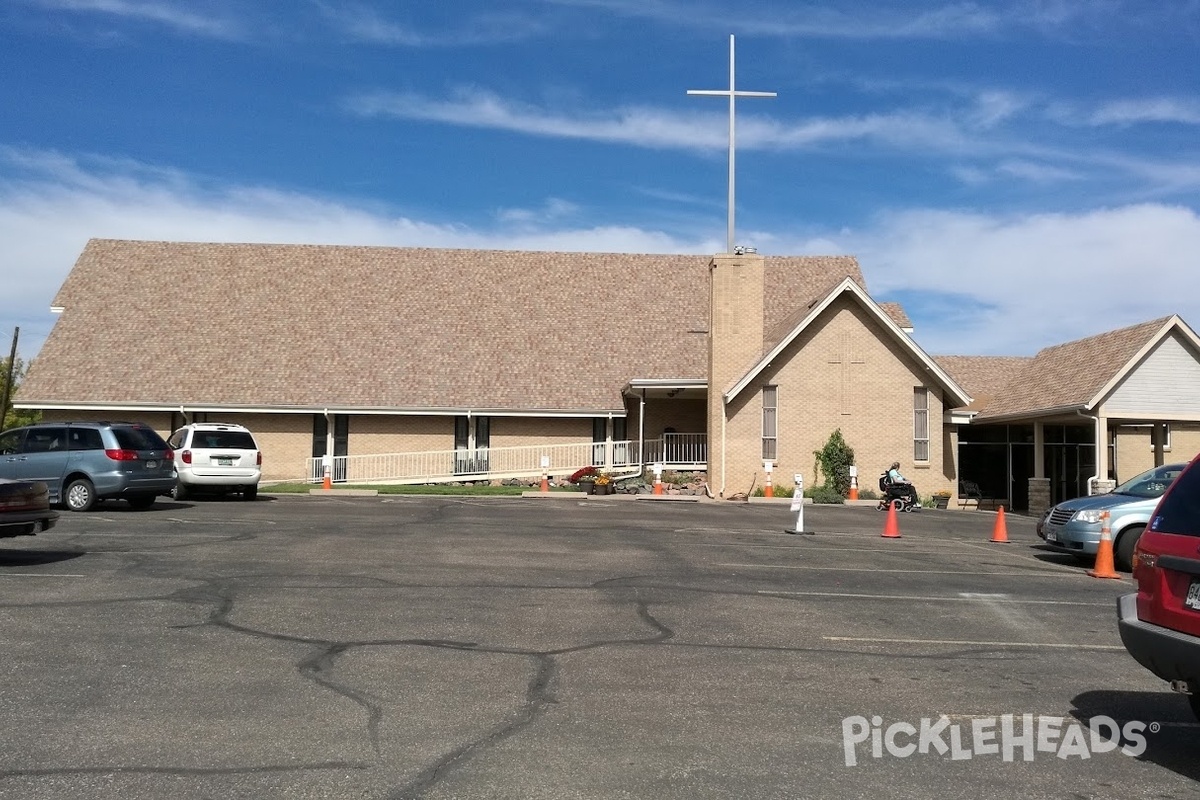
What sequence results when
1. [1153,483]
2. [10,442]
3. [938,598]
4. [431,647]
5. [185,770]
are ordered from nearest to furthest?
1. [185,770]
2. [431,647]
3. [938,598]
4. [1153,483]
5. [10,442]

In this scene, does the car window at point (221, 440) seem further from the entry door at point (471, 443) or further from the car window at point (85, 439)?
the entry door at point (471, 443)

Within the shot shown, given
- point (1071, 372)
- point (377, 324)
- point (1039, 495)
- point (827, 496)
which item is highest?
Result: point (377, 324)

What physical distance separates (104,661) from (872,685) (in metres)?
5.80

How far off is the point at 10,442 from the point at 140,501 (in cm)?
261

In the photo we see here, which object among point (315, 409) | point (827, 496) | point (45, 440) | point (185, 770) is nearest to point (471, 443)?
point (315, 409)

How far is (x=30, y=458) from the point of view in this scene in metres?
20.5

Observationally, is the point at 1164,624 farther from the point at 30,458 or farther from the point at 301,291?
the point at 301,291

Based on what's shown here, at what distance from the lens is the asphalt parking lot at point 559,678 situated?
598 centimetres

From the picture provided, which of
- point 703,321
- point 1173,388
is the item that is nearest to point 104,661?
point 1173,388

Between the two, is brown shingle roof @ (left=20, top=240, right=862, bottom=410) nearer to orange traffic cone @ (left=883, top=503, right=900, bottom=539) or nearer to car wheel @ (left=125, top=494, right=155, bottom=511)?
car wheel @ (left=125, top=494, right=155, bottom=511)

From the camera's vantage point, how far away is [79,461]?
808 inches

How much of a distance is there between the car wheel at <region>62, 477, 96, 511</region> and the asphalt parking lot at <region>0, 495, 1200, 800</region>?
576 cm

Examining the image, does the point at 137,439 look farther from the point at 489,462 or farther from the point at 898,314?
the point at 898,314

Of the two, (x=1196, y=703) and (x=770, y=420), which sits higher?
(x=770, y=420)
